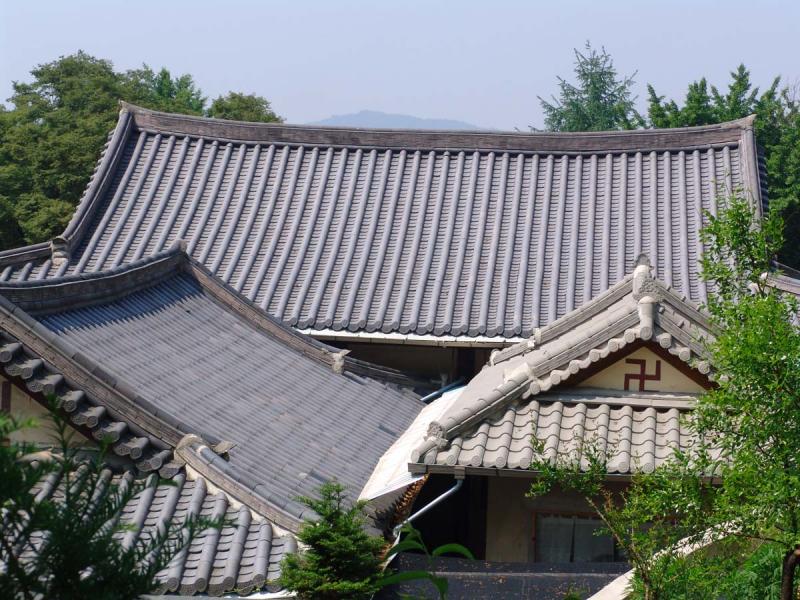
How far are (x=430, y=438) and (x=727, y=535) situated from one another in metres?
4.13

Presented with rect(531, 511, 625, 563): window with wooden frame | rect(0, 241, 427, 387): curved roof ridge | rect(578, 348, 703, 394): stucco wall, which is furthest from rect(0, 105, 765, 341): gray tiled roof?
rect(531, 511, 625, 563): window with wooden frame

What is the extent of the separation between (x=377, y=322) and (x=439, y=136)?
4605 mm

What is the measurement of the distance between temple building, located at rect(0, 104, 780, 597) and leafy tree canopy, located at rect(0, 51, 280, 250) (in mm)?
15941

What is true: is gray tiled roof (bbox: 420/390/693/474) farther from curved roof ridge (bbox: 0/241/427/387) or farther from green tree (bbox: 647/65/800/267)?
green tree (bbox: 647/65/800/267)

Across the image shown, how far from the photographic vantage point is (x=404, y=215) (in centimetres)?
1631

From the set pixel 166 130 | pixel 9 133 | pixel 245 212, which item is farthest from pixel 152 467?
pixel 9 133

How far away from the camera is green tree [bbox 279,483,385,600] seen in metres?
6.16

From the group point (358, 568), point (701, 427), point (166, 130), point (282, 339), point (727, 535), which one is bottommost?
point (358, 568)

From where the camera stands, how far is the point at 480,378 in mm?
12086

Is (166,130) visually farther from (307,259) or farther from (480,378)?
(480,378)

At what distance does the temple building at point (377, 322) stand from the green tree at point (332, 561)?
0.41m

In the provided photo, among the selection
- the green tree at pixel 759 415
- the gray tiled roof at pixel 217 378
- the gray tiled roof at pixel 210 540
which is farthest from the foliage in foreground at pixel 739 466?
Answer: the gray tiled roof at pixel 217 378

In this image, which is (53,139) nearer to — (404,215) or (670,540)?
(404,215)

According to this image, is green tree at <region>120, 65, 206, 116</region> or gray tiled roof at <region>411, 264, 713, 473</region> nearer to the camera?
gray tiled roof at <region>411, 264, 713, 473</region>
